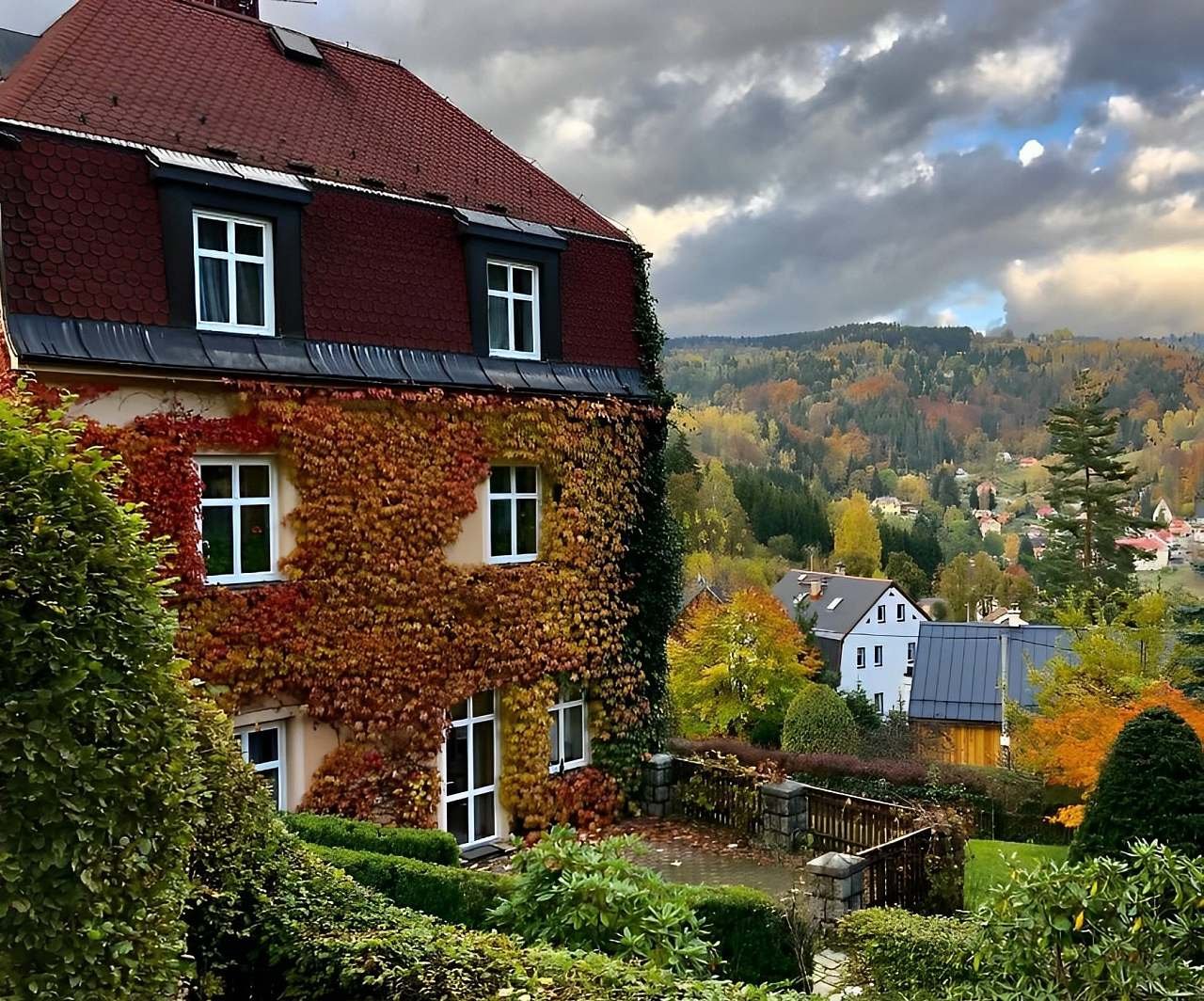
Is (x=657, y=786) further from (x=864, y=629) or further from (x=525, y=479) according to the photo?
(x=864, y=629)

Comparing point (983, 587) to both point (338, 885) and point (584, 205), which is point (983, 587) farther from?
point (338, 885)

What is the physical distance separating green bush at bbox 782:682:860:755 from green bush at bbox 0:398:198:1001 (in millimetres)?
26219

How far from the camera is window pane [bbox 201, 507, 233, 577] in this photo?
12.6m

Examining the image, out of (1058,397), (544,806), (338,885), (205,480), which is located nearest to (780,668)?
(544,806)

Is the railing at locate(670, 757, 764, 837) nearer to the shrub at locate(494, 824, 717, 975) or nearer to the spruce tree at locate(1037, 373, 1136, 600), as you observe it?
the shrub at locate(494, 824, 717, 975)

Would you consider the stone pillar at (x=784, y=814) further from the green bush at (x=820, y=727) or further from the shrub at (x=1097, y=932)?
the green bush at (x=820, y=727)

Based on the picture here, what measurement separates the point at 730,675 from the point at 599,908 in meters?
30.3

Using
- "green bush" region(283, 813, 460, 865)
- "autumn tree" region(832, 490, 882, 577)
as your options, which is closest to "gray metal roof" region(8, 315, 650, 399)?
"green bush" region(283, 813, 460, 865)

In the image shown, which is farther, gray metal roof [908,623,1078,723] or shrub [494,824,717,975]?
gray metal roof [908,623,1078,723]

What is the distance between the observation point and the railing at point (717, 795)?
16.5 meters

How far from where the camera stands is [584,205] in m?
18.4

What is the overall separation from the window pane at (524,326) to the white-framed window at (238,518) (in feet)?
16.1

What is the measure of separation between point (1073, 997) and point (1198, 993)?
609mm

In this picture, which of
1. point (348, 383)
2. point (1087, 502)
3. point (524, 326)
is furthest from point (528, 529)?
point (1087, 502)
